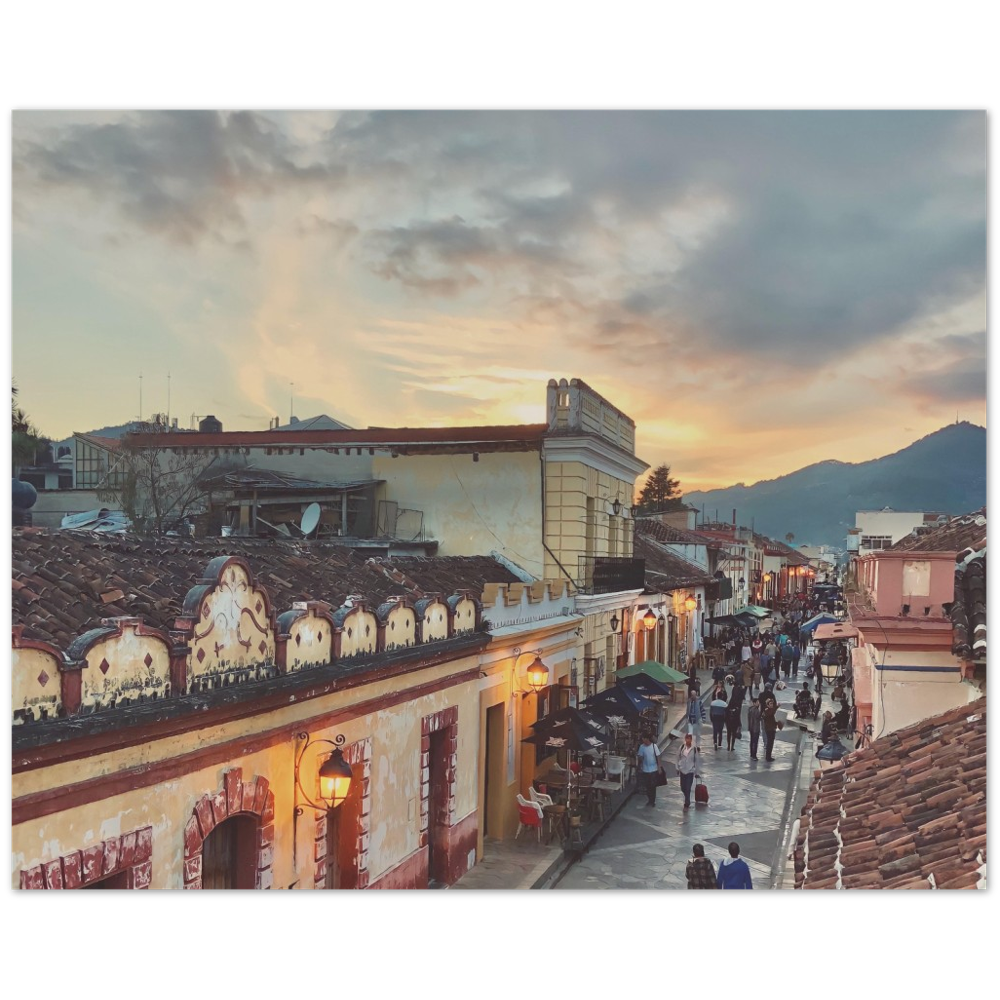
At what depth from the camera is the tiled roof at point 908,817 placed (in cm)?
559

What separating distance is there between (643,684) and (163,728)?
42.9 feet

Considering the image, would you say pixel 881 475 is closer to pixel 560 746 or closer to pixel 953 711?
pixel 560 746

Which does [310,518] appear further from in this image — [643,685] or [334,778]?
[334,778]

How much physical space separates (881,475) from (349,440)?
133ft

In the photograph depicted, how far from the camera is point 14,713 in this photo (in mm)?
4559

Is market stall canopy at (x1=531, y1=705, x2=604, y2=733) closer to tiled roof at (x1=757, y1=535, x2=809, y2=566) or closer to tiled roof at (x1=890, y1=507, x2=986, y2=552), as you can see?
tiled roof at (x1=890, y1=507, x2=986, y2=552)

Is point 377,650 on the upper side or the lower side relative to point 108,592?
lower

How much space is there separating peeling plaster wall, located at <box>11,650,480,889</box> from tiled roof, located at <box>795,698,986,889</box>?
12.9ft

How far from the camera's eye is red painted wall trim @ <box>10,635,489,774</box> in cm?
470

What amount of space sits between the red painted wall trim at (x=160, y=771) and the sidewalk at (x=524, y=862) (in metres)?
3.60

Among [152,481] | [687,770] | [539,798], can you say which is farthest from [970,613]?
[152,481]

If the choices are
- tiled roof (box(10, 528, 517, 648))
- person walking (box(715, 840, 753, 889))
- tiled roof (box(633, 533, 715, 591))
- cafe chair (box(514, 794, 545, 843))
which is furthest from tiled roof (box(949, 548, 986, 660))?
tiled roof (box(633, 533, 715, 591))

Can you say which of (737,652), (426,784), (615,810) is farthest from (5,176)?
(737,652)

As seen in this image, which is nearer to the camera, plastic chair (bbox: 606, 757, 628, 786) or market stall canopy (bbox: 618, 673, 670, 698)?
plastic chair (bbox: 606, 757, 628, 786)
